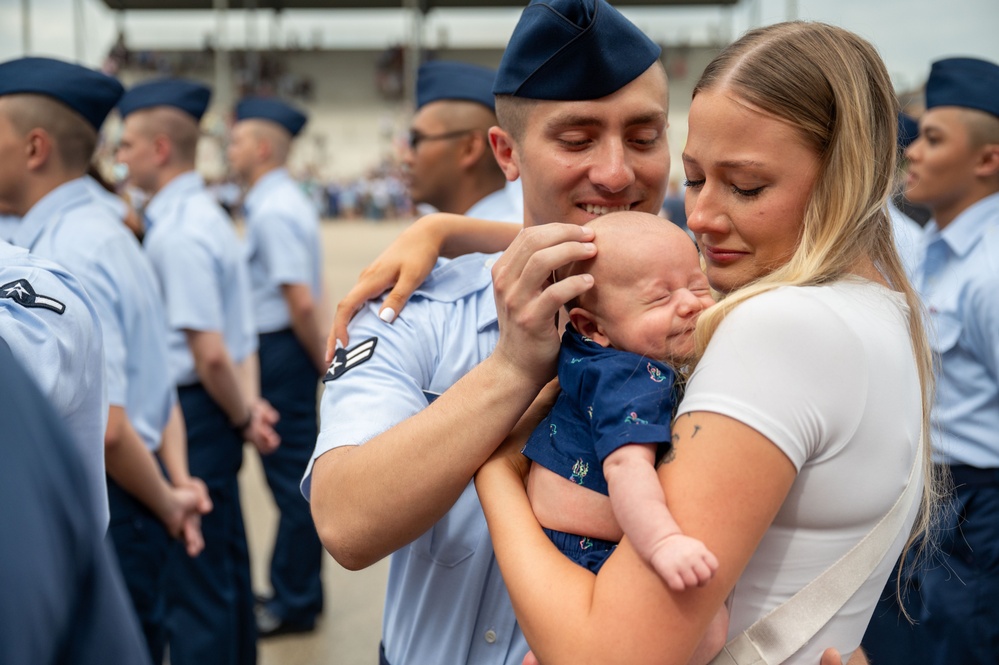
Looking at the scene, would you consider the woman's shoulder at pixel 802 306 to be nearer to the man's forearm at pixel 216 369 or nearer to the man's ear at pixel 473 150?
the man's ear at pixel 473 150

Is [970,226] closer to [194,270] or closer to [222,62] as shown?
[194,270]

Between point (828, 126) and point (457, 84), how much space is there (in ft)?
9.45

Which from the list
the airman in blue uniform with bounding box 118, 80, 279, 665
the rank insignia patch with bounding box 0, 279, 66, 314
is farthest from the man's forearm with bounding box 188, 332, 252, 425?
the rank insignia patch with bounding box 0, 279, 66, 314

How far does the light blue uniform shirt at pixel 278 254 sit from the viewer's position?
5523mm

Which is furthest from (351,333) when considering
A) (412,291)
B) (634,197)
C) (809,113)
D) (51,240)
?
(51,240)

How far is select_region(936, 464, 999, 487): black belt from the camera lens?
11.0 ft

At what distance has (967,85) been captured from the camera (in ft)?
13.0

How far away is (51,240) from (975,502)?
3.49 meters

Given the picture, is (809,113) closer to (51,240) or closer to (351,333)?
(351,333)

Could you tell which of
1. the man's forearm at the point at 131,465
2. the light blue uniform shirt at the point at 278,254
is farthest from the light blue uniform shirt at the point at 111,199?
the light blue uniform shirt at the point at 278,254

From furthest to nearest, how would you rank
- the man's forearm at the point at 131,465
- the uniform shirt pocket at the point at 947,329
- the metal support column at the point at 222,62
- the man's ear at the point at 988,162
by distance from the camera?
1. the metal support column at the point at 222,62
2. the man's ear at the point at 988,162
3. the uniform shirt pocket at the point at 947,329
4. the man's forearm at the point at 131,465

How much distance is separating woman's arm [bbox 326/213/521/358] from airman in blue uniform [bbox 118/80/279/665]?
7.44ft

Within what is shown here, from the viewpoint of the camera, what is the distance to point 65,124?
3.26 metres

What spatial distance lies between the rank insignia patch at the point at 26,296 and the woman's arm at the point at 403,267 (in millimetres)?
602
